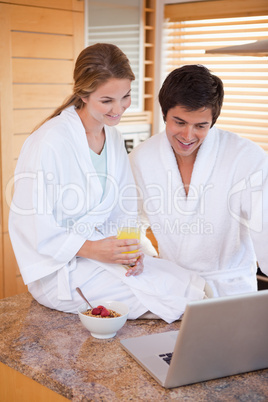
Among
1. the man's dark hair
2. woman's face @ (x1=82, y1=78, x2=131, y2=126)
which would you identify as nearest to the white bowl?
woman's face @ (x1=82, y1=78, x2=131, y2=126)

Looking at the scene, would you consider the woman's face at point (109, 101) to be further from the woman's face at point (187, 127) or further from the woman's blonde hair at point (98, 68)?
the woman's face at point (187, 127)

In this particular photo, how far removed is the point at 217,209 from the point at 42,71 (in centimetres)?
155

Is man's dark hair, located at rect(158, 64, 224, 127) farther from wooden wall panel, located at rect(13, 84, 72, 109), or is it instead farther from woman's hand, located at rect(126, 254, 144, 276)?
wooden wall panel, located at rect(13, 84, 72, 109)

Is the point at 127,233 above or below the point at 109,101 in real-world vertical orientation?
below

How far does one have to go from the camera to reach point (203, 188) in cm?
228

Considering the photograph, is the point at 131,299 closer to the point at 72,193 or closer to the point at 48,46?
the point at 72,193

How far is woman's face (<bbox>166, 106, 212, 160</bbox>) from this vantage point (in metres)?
2.11

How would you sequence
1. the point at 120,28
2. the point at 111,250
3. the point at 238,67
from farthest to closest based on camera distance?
the point at 120,28, the point at 238,67, the point at 111,250

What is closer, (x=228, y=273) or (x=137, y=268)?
(x=137, y=268)

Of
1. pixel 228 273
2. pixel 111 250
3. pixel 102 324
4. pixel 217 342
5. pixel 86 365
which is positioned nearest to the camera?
pixel 217 342

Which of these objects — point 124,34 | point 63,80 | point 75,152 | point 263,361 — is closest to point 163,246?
point 75,152

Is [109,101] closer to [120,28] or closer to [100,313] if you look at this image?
[100,313]

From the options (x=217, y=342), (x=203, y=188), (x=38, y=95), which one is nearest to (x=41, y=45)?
(x=38, y=95)

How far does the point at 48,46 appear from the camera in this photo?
325 cm
